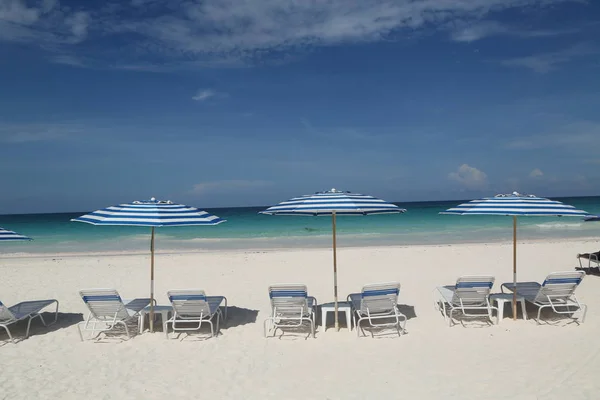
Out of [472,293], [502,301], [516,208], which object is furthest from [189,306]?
[516,208]

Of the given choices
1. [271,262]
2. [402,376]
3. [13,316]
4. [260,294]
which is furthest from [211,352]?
[271,262]

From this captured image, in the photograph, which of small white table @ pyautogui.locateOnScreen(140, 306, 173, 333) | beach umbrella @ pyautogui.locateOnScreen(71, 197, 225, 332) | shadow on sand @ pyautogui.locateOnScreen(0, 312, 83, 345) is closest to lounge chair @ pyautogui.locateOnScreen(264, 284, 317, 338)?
beach umbrella @ pyautogui.locateOnScreen(71, 197, 225, 332)

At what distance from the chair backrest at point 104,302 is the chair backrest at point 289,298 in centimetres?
210

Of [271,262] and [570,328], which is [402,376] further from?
[271,262]

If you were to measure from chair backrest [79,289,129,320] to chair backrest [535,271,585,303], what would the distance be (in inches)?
238

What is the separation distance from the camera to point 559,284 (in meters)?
6.34

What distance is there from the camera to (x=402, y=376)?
4.66m

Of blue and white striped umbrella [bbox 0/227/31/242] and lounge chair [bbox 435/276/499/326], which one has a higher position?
blue and white striped umbrella [bbox 0/227/31/242]

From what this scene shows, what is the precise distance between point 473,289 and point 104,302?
530cm

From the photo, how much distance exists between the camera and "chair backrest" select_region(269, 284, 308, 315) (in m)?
6.09

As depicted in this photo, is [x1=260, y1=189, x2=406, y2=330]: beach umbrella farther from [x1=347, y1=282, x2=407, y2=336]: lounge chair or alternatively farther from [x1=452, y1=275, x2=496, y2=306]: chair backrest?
[x1=452, y1=275, x2=496, y2=306]: chair backrest

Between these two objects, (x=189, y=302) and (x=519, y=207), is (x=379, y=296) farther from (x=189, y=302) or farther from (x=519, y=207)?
(x=189, y=302)

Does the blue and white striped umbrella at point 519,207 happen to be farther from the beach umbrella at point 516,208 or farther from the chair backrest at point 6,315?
the chair backrest at point 6,315

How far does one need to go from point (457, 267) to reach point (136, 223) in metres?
9.48
